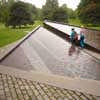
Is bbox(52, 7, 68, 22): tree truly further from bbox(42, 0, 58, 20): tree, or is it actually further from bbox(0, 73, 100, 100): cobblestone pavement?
bbox(0, 73, 100, 100): cobblestone pavement

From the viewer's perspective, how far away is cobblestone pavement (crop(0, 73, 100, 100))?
5.15m

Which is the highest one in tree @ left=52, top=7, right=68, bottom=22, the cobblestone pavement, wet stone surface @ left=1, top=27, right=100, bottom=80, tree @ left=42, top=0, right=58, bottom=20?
tree @ left=42, top=0, right=58, bottom=20

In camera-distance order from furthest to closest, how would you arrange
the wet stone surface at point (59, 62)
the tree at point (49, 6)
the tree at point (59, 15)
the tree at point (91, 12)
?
the tree at point (49, 6)
the tree at point (59, 15)
the tree at point (91, 12)
the wet stone surface at point (59, 62)

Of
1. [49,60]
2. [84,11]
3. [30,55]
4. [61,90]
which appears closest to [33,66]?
[49,60]

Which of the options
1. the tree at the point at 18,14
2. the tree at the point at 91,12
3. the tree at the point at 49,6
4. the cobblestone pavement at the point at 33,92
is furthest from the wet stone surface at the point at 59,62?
the tree at the point at 49,6

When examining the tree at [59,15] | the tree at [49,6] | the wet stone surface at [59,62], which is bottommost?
the wet stone surface at [59,62]

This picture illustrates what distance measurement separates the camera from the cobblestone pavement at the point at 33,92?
5148 millimetres

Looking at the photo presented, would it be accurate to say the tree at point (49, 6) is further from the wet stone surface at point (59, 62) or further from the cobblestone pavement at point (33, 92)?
the cobblestone pavement at point (33, 92)

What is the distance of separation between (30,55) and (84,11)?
19.0 metres

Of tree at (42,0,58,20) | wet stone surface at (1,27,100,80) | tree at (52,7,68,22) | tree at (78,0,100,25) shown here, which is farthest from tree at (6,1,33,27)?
wet stone surface at (1,27,100,80)

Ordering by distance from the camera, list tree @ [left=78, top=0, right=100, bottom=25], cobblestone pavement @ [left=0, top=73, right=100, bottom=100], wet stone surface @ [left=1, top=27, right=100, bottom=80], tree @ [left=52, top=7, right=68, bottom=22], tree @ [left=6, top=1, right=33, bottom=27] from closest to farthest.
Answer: cobblestone pavement @ [left=0, top=73, right=100, bottom=100] → wet stone surface @ [left=1, top=27, right=100, bottom=80] → tree @ [left=78, top=0, right=100, bottom=25] → tree @ [left=6, top=1, right=33, bottom=27] → tree @ [left=52, top=7, right=68, bottom=22]

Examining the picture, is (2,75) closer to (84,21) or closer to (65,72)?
(65,72)

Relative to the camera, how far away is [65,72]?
24.2 feet

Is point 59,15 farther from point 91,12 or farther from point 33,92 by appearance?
point 33,92
